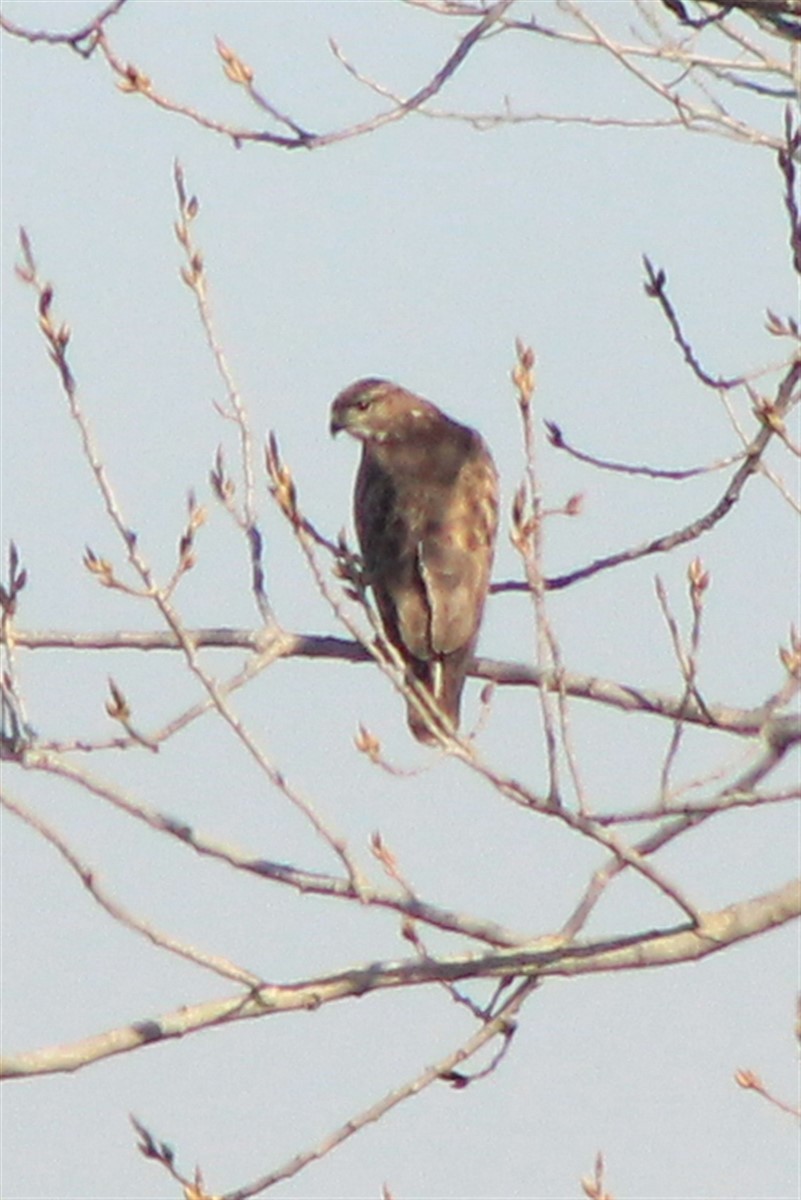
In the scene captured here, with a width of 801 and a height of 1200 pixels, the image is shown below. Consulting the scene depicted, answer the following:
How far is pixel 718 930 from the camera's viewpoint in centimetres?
461

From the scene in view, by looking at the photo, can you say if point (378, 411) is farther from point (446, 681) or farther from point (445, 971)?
point (445, 971)

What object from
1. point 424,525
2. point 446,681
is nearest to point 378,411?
point 424,525

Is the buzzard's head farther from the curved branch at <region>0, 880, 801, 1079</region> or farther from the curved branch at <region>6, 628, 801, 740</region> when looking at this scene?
the curved branch at <region>0, 880, 801, 1079</region>

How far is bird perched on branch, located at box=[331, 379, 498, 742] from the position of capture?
7266mm

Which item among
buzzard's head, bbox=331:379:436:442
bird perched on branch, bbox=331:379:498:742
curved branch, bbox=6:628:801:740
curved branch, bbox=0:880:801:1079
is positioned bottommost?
curved branch, bbox=0:880:801:1079

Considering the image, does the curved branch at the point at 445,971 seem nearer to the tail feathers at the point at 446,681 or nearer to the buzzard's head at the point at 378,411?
the tail feathers at the point at 446,681

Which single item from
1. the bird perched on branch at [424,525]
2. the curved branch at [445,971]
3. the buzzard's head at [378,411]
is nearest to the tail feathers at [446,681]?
the bird perched on branch at [424,525]

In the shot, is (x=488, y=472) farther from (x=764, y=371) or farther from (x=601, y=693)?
(x=764, y=371)

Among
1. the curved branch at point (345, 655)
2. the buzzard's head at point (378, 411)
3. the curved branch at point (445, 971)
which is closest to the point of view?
the curved branch at point (445, 971)

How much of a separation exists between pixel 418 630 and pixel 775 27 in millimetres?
2269

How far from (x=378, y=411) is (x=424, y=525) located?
1.01 m

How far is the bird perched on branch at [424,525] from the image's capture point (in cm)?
727

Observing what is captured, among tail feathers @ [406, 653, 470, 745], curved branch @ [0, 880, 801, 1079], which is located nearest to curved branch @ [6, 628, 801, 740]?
tail feathers @ [406, 653, 470, 745]

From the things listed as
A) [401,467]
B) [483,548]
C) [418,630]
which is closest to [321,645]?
[418,630]
